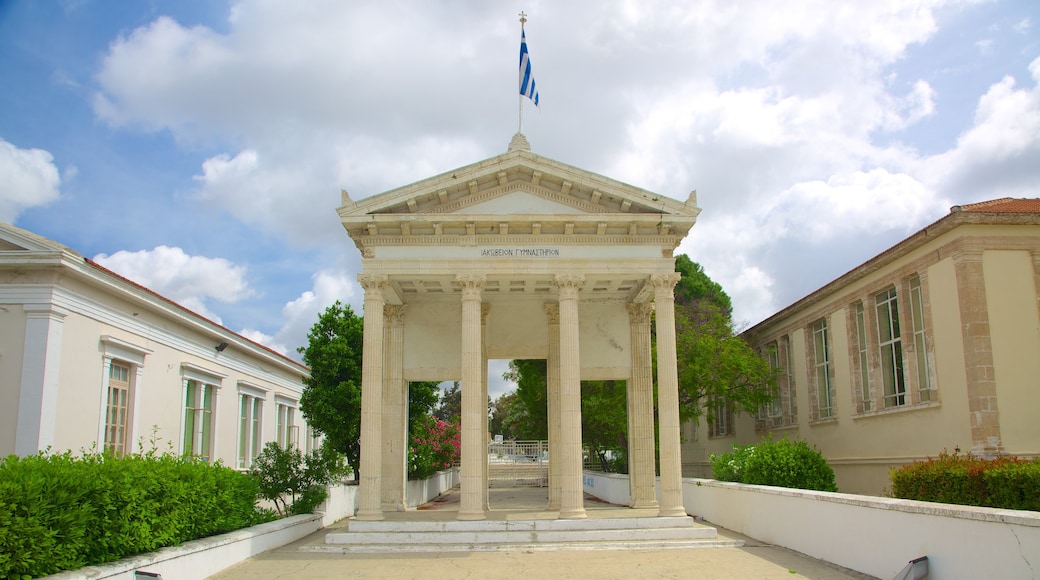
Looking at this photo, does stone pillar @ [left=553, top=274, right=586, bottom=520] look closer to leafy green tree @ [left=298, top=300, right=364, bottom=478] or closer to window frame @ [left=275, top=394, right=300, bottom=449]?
leafy green tree @ [left=298, top=300, right=364, bottom=478]

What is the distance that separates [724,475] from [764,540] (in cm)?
466

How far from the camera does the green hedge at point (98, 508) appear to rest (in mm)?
8406

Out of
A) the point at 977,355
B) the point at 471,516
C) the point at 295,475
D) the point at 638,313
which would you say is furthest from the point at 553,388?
the point at 977,355

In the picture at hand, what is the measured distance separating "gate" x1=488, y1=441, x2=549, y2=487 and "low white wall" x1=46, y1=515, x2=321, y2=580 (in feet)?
61.6

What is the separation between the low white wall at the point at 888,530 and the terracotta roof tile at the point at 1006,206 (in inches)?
337

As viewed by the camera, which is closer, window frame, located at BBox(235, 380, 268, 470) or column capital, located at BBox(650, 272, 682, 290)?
column capital, located at BBox(650, 272, 682, 290)

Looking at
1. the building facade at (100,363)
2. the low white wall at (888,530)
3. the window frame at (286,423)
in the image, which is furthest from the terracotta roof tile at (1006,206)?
the window frame at (286,423)

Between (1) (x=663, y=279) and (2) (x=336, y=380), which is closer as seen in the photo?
(1) (x=663, y=279)

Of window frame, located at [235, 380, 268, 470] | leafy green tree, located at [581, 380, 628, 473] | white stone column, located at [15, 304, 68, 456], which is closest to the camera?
white stone column, located at [15, 304, 68, 456]

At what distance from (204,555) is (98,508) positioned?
115 inches

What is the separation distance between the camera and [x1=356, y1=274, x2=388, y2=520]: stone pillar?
58.1ft

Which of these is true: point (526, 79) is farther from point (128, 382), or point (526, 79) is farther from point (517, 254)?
point (128, 382)

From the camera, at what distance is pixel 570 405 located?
59.6 ft

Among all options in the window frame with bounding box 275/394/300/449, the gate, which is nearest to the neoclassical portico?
the window frame with bounding box 275/394/300/449
